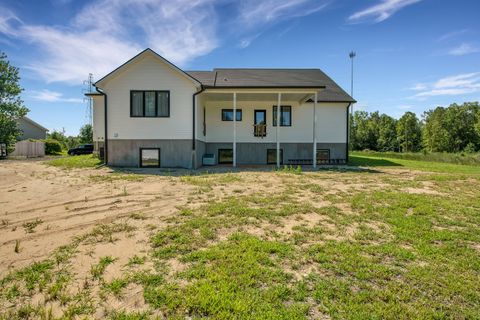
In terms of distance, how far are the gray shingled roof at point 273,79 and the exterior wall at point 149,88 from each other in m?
1.61

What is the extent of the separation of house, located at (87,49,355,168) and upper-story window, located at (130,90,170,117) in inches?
2.1

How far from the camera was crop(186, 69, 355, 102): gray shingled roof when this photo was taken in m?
15.1

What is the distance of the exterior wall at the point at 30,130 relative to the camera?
4028cm

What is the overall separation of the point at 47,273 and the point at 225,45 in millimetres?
18158

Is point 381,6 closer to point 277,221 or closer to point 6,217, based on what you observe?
point 277,221

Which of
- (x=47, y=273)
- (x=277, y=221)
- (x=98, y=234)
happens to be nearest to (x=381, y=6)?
(x=277, y=221)

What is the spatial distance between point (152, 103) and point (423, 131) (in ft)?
203

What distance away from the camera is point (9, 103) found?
2922 centimetres

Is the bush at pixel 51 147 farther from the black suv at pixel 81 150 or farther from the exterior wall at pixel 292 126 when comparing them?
the exterior wall at pixel 292 126

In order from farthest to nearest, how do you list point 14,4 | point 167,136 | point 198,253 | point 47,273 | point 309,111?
point 309,111 < point 167,136 < point 14,4 < point 198,253 < point 47,273

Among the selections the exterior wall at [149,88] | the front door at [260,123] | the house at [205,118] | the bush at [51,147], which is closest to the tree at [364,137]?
the house at [205,118]

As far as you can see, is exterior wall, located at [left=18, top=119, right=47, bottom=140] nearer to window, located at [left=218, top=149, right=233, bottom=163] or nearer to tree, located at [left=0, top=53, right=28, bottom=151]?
tree, located at [left=0, top=53, right=28, bottom=151]

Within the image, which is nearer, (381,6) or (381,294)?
(381,294)

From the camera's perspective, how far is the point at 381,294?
115 inches
